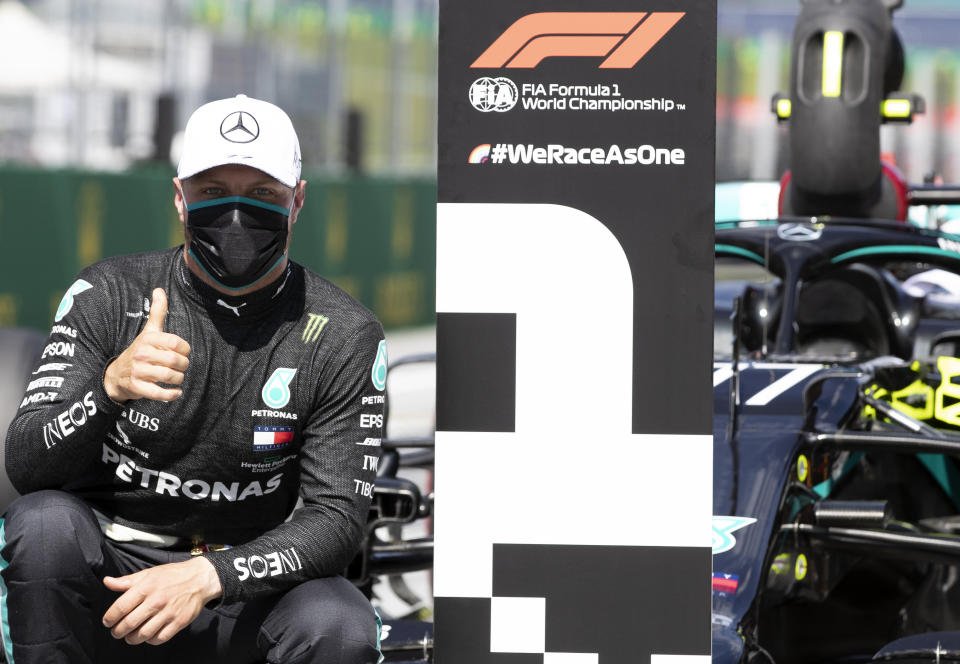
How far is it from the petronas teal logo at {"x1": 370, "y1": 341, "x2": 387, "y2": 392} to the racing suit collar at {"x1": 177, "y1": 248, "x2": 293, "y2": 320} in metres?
0.23

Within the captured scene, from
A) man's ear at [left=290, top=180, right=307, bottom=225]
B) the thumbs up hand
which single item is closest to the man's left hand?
the thumbs up hand

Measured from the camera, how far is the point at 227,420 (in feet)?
9.86

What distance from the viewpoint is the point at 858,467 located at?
4707 millimetres

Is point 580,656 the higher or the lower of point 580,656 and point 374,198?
the lower

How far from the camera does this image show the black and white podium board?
8.23ft

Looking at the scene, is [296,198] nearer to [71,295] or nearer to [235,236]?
[235,236]

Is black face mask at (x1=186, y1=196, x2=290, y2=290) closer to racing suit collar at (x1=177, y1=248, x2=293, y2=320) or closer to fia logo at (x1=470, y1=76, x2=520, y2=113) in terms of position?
racing suit collar at (x1=177, y1=248, x2=293, y2=320)

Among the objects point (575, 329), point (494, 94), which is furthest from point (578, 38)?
point (575, 329)

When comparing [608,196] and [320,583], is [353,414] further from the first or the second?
[608,196]

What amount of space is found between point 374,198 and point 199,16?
254 cm

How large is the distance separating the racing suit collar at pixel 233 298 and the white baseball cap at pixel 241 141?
0.70ft

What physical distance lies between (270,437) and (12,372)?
1230 mm

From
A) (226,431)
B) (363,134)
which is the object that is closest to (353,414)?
(226,431)

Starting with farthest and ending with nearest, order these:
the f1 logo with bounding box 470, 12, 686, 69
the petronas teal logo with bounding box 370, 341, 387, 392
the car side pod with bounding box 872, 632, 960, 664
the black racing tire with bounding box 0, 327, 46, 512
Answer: the black racing tire with bounding box 0, 327, 46, 512 → the car side pod with bounding box 872, 632, 960, 664 → the petronas teal logo with bounding box 370, 341, 387, 392 → the f1 logo with bounding box 470, 12, 686, 69
